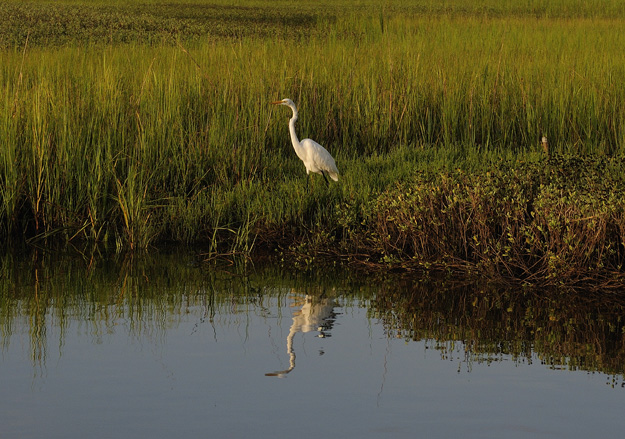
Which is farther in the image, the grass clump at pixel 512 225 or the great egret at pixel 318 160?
the great egret at pixel 318 160

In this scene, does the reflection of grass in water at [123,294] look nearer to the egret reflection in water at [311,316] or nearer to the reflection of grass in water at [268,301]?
the reflection of grass in water at [268,301]

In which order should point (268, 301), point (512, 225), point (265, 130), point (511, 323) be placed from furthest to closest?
1. point (265, 130)
2. point (512, 225)
3. point (268, 301)
4. point (511, 323)

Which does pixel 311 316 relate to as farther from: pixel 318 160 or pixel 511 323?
pixel 318 160

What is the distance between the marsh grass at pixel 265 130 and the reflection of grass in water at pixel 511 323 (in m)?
1.36

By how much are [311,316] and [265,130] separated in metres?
4.08

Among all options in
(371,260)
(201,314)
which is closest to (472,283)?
(371,260)

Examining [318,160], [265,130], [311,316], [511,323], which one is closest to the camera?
[511,323]

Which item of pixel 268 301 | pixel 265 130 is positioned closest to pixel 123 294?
pixel 268 301

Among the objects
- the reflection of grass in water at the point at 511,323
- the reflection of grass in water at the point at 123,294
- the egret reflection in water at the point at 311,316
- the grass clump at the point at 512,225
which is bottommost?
the reflection of grass in water at the point at 123,294

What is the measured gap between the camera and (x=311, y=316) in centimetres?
568

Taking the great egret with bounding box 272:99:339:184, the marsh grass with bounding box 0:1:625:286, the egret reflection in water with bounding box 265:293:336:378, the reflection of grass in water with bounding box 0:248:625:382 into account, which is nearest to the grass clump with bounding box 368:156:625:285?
the reflection of grass in water with bounding box 0:248:625:382

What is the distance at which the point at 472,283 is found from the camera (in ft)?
21.2

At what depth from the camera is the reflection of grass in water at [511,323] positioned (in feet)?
15.9

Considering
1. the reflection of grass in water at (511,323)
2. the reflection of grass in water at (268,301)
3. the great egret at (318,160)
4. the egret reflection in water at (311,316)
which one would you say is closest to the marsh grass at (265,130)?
the great egret at (318,160)
